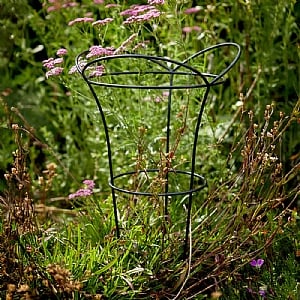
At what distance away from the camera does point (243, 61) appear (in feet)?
9.16

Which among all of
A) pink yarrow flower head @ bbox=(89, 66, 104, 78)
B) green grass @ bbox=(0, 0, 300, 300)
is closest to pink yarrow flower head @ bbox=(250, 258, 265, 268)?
green grass @ bbox=(0, 0, 300, 300)

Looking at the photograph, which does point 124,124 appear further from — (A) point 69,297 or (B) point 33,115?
(B) point 33,115

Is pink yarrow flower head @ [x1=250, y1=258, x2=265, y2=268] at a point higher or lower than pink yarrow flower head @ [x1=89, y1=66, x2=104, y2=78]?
lower

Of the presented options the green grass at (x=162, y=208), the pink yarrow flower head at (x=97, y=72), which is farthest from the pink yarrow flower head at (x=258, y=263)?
the pink yarrow flower head at (x=97, y=72)

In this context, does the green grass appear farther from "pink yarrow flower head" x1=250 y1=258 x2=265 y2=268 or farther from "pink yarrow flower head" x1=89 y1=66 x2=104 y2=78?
"pink yarrow flower head" x1=89 y1=66 x2=104 y2=78

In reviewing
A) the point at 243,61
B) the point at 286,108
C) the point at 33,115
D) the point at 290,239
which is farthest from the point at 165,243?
the point at 33,115

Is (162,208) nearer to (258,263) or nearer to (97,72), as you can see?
(258,263)

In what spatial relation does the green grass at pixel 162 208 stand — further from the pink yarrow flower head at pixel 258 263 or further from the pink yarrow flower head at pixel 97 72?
the pink yarrow flower head at pixel 97 72

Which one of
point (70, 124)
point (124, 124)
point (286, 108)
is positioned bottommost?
point (70, 124)

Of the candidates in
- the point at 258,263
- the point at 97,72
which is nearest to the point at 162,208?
the point at 258,263

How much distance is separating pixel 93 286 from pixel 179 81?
98 cm

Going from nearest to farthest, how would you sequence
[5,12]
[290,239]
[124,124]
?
1. [290,239]
2. [124,124]
3. [5,12]

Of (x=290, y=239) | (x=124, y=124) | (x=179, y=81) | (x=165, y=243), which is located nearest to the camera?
(x=165, y=243)

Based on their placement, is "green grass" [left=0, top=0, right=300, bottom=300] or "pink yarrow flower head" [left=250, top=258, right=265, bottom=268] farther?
"pink yarrow flower head" [left=250, top=258, right=265, bottom=268]
